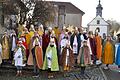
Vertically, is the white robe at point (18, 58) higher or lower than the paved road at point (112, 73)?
higher

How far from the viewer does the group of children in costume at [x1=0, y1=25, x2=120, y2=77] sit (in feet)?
50.1

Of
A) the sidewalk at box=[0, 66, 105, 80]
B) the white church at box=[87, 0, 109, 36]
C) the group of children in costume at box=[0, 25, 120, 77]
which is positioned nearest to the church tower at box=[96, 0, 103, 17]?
the white church at box=[87, 0, 109, 36]

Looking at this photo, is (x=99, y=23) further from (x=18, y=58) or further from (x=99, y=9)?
(x=18, y=58)

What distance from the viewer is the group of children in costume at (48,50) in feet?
50.1

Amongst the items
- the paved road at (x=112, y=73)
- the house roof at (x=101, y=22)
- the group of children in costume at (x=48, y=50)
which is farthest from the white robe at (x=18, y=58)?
the house roof at (x=101, y=22)

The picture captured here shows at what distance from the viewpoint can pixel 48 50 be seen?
1523cm

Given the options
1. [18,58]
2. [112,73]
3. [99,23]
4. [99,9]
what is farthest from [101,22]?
[18,58]

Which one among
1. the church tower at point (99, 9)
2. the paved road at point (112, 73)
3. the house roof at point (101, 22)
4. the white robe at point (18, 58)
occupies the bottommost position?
the paved road at point (112, 73)

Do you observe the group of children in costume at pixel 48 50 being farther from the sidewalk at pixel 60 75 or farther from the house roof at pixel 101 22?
the house roof at pixel 101 22

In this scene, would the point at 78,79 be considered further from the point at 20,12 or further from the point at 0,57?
the point at 20,12

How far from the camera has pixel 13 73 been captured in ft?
52.2

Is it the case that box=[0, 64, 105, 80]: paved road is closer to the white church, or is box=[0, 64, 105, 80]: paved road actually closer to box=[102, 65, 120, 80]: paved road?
box=[102, 65, 120, 80]: paved road

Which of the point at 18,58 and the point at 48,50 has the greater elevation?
the point at 48,50

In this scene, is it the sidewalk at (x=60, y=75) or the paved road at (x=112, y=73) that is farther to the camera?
the paved road at (x=112, y=73)
